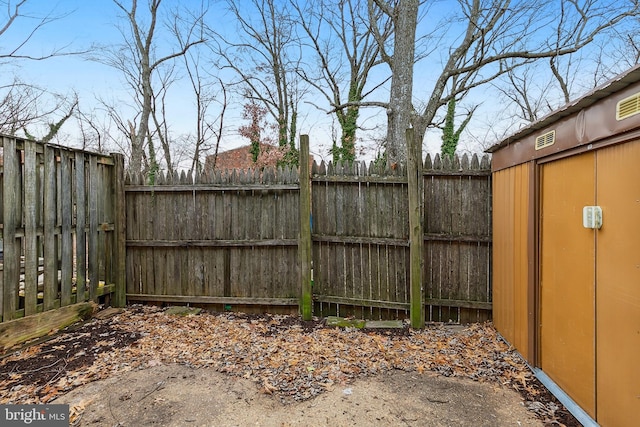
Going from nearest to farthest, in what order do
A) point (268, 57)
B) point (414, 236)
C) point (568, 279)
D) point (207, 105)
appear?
1. point (568, 279)
2. point (414, 236)
3. point (268, 57)
4. point (207, 105)

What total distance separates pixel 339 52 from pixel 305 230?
11827mm

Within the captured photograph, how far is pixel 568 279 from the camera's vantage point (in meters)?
2.41

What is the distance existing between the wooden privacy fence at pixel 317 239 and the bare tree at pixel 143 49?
854cm

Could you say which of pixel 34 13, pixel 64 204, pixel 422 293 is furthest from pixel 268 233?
pixel 34 13

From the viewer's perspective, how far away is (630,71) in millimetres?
1635

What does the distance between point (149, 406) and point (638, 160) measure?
349 cm

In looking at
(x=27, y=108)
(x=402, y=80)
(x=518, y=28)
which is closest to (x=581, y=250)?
(x=402, y=80)

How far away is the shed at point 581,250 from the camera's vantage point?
5.93 ft

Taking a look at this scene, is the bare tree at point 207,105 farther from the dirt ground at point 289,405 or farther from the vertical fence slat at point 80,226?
the dirt ground at point 289,405

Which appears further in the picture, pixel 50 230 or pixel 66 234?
pixel 66 234

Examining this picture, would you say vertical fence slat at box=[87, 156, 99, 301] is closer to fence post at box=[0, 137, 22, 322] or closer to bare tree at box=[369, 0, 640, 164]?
fence post at box=[0, 137, 22, 322]

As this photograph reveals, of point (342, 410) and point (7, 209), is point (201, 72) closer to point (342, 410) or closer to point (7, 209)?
point (7, 209)

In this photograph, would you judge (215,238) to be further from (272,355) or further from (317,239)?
(272,355)

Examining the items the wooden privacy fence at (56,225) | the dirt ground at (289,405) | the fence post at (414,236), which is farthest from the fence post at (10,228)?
the fence post at (414,236)
